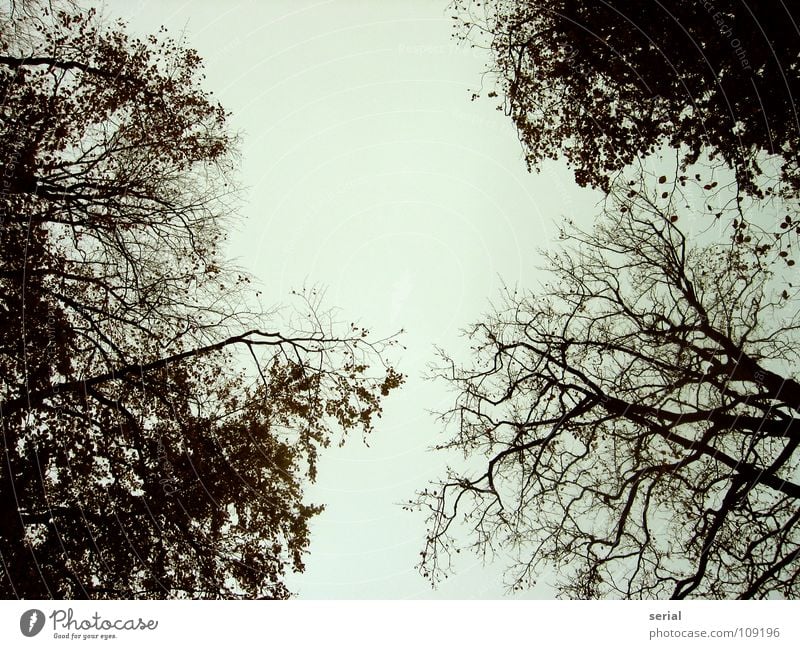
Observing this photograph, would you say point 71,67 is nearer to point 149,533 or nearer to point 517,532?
point 149,533

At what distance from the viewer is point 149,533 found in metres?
7.34

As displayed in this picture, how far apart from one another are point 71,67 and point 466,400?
925 cm

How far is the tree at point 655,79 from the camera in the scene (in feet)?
21.2

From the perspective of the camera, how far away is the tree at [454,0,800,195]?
21.2ft

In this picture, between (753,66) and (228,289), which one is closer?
(753,66)

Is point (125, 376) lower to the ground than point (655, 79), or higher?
lower

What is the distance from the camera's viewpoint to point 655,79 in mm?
7102

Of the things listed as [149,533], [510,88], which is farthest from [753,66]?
[149,533]

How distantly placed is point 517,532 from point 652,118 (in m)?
7.73
